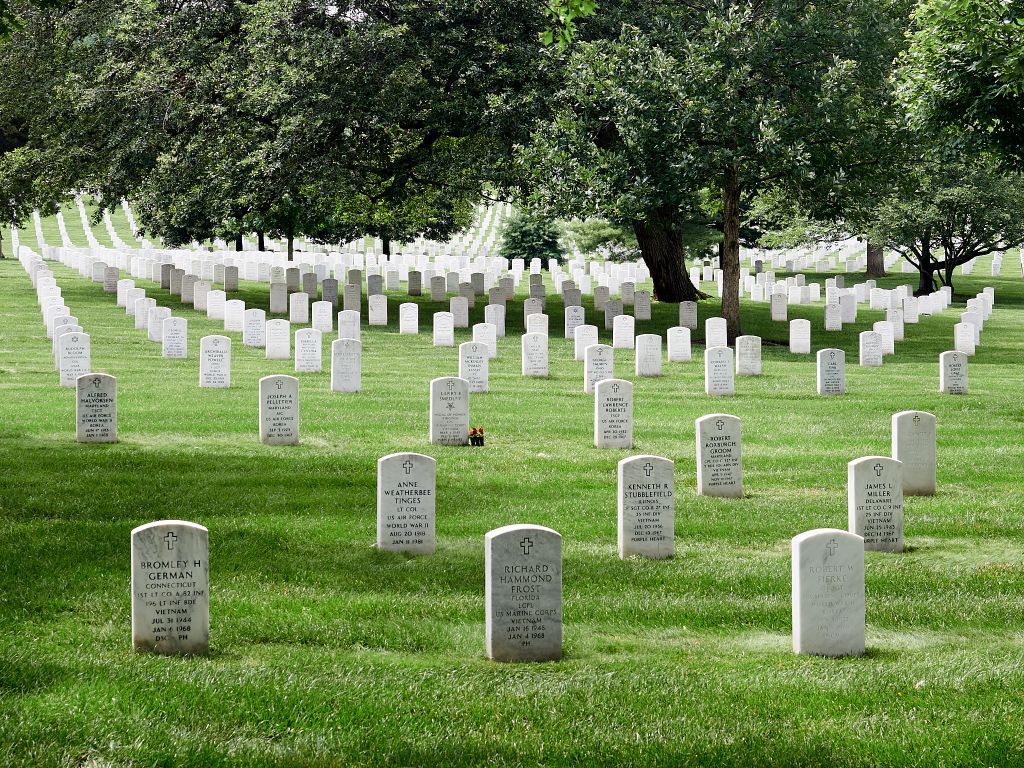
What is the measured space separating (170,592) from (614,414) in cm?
836

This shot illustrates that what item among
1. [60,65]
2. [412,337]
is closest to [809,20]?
[412,337]

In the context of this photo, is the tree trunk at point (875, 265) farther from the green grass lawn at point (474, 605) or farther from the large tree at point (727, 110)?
the green grass lawn at point (474, 605)

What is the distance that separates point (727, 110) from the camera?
2627cm

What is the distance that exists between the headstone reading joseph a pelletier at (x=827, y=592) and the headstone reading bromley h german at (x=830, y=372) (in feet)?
43.1

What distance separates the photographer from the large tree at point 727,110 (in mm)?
26359

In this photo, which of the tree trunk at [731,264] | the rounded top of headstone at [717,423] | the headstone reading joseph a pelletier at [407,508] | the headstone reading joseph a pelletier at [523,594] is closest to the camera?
the headstone reading joseph a pelletier at [523,594]

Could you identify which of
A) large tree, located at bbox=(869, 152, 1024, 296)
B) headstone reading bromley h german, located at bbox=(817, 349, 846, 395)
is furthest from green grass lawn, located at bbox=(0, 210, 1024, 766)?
large tree, located at bbox=(869, 152, 1024, 296)

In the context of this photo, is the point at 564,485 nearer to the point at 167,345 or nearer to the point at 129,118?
the point at 167,345

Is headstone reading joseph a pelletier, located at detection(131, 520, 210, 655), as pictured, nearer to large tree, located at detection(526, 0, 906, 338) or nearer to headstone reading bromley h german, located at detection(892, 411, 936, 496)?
headstone reading bromley h german, located at detection(892, 411, 936, 496)

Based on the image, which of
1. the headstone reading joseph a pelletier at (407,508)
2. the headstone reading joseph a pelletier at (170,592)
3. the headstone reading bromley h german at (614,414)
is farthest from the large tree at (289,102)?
the headstone reading joseph a pelletier at (170,592)

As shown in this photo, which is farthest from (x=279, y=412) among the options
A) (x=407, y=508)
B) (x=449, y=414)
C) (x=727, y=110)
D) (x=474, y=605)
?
(x=727, y=110)

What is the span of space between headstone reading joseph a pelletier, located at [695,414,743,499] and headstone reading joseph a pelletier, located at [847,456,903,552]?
1.96 m

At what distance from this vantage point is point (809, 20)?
2711cm

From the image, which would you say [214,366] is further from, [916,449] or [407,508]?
[916,449]
